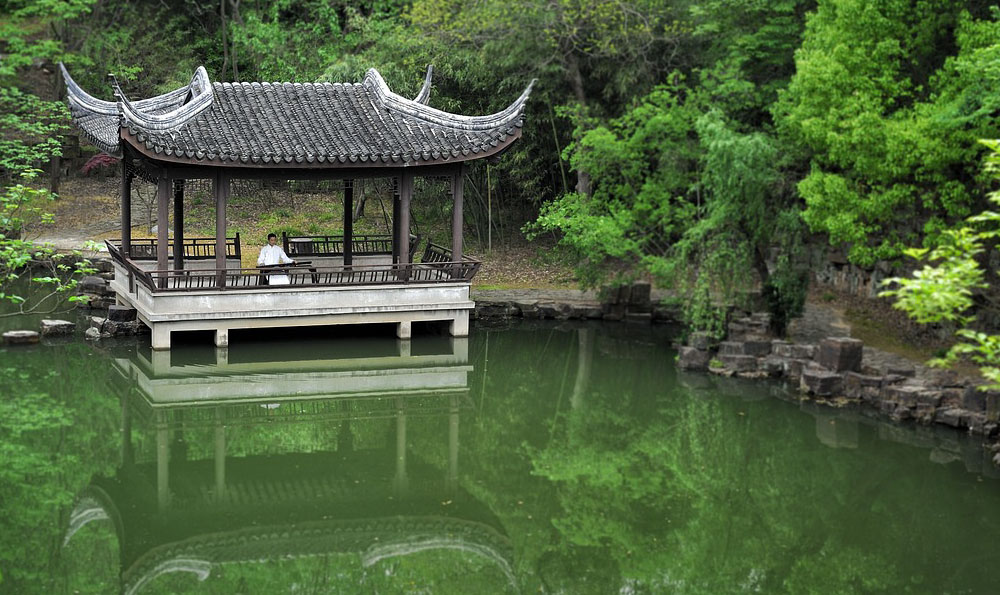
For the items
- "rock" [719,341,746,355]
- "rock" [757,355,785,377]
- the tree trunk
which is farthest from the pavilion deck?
the tree trunk

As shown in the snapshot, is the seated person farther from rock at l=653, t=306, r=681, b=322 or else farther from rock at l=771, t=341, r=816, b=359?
rock at l=771, t=341, r=816, b=359

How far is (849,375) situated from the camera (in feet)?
50.6

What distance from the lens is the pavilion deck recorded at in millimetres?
16906

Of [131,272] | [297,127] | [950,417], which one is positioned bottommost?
[950,417]

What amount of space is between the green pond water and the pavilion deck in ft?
1.83

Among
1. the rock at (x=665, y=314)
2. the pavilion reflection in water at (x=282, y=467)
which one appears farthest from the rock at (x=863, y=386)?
the rock at (x=665, y=314)

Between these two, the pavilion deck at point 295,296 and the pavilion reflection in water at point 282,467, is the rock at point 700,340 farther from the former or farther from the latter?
the pavilion deck at point 295,296

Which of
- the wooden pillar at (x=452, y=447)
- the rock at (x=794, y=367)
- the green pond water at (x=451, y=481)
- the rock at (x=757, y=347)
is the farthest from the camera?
the rock at (x=757, y=347)

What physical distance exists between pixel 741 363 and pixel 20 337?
35.7 ft

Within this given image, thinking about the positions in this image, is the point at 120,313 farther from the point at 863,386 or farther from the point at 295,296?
the point at 863,386

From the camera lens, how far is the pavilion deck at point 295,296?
1691cm

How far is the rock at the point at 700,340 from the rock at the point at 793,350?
1012 mm

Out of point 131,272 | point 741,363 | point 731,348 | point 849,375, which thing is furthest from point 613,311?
point 131,272

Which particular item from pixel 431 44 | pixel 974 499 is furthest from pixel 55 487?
pixel 431 44
